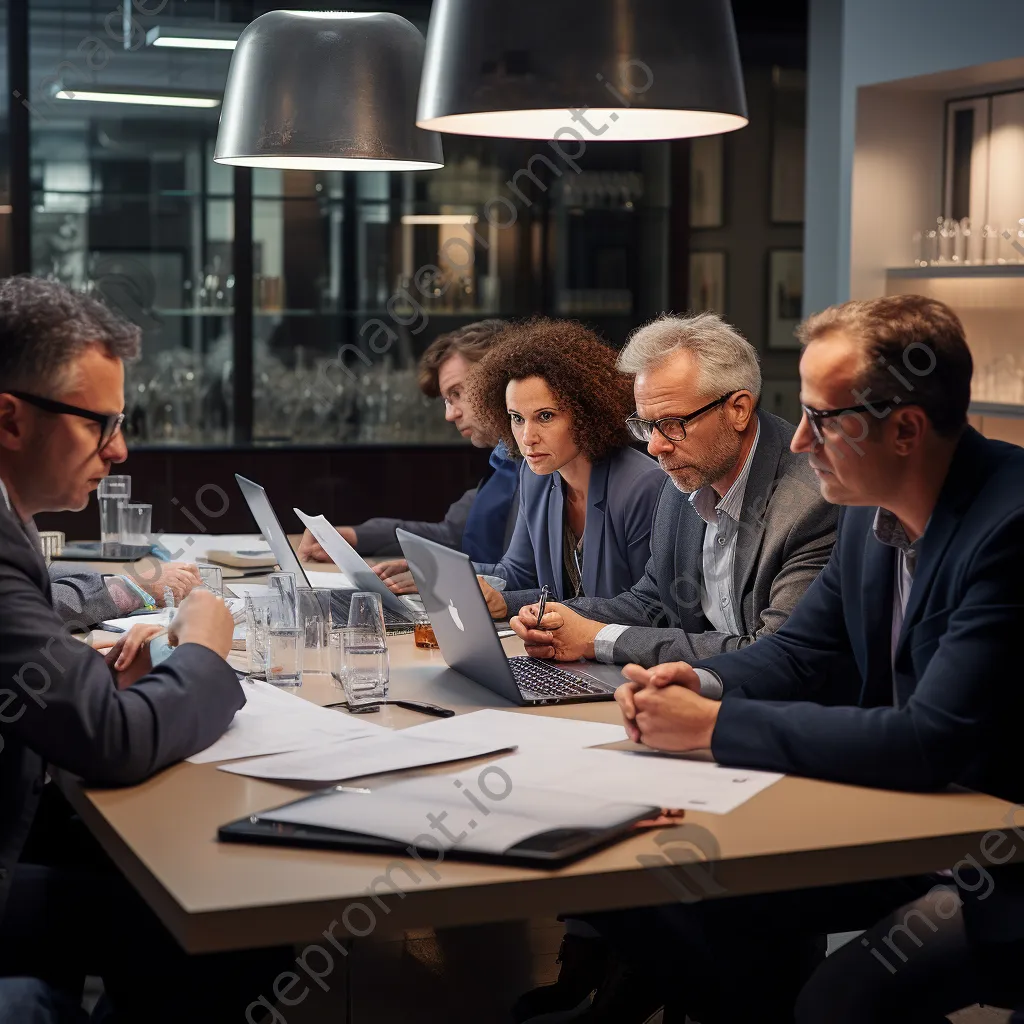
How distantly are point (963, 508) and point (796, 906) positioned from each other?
2.01 feet

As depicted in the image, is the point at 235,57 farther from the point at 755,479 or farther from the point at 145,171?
the point at 145,171

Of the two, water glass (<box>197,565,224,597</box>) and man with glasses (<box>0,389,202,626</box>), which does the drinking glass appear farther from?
water glass (<box>197,565,224,597</box>)

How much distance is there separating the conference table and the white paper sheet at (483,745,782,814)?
30 millimetres

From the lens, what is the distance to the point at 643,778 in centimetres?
164

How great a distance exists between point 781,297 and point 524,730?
514 centimetres

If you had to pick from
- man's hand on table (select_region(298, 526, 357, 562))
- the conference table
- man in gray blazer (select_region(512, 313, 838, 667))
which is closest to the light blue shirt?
man in gray blazer (select_region(512, 313, 838, 667))

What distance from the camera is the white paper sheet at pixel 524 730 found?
5.95 ft

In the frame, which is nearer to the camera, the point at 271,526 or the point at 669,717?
the point at 669,717

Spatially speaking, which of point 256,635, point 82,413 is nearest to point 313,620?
point 256,635

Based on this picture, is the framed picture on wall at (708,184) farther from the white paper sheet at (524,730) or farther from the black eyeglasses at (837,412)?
the white paper sheet at (524,730)

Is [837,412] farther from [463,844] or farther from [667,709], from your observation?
[463,844]

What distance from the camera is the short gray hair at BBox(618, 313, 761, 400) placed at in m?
2.61

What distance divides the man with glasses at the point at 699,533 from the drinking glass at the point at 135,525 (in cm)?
154

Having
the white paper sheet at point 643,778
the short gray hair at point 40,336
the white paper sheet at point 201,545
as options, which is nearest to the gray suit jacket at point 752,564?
the white paper sheet at point 643,778
